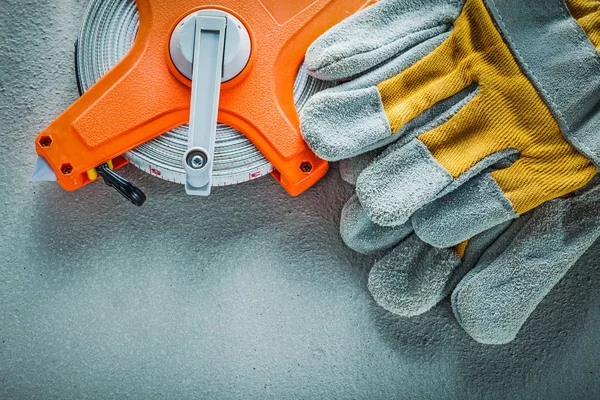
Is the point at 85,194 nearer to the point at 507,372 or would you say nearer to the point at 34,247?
the point at 34,247

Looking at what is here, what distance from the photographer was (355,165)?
793 millimetres

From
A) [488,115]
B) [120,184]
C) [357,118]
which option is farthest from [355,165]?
[120,184]

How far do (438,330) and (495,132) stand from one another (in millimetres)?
271

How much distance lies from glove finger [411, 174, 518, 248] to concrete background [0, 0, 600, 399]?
121 mm

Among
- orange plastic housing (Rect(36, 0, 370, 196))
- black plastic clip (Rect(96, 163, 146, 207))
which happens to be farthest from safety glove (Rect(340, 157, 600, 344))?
black plastic clip (Rect(96, 163, 146, 207))

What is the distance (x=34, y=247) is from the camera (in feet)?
2.72

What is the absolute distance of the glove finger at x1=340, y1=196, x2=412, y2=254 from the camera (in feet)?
2.60

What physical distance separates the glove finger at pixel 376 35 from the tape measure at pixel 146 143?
0.07 meters

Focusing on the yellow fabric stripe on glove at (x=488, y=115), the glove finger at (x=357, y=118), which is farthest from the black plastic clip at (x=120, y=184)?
the yellow fabric stripe on glove at (x=488, y=115)

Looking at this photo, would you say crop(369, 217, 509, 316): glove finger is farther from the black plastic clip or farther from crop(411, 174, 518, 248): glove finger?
the black plastic clip

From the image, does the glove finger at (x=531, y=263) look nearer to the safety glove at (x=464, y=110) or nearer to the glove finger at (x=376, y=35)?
the safety glove at (x=464, y=110)

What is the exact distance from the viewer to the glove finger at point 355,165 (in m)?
0.79

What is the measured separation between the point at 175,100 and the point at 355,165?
232 millimetres

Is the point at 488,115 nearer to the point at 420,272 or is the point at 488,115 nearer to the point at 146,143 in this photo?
the point at 420,272
